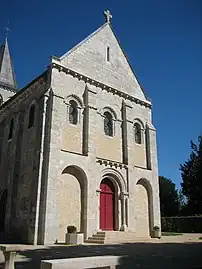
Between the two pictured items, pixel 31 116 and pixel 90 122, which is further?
pixel 31 116

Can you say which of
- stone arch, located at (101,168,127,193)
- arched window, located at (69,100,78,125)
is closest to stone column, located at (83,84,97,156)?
arched window, located at (69,100,78,125)

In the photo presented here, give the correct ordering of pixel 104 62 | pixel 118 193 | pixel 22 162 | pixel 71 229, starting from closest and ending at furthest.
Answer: pixel 71 229, pixel 22 162, pixel 118 193, pixel 104 62

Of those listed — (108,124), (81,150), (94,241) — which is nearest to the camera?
(94,241)

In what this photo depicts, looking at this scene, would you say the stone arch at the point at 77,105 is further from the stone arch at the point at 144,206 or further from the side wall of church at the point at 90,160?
the stone arch at the point at 144,206

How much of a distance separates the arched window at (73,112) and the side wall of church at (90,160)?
302 millimetres

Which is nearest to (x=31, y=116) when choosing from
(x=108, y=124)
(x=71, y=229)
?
(x=108, y=124)

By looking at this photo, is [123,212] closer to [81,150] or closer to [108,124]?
[81,150]

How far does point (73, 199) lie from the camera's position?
595 inches

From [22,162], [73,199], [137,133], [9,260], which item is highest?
[137,133]

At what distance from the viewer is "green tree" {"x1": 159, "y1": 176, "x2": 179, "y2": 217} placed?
3344 centimetres

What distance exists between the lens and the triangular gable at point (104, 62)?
17.8m

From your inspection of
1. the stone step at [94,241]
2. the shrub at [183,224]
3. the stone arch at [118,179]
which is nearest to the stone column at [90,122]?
the stone arch at [118,179]

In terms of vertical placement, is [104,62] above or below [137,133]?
above

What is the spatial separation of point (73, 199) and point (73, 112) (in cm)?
517
